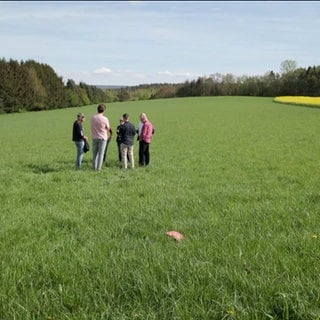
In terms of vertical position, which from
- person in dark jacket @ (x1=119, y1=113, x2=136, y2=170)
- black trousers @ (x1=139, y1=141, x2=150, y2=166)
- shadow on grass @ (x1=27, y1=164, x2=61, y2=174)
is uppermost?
person in dark jacket @ (x1=119, y1=113, x2=136, y2=170)

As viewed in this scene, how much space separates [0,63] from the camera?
79.3m

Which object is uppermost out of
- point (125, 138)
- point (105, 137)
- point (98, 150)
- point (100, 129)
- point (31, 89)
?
point (31, 89)

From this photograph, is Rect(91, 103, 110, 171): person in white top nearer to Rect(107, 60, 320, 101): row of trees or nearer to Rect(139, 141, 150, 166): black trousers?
Rect(139, 141, 150, 166): black trousers

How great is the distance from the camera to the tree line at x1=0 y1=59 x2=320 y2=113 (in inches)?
3230

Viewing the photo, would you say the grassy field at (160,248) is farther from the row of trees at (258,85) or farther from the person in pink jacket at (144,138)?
the row of trees at (258,85)

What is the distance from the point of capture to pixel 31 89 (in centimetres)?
8669

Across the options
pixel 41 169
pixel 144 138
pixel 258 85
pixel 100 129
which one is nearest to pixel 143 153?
pixel 144 138

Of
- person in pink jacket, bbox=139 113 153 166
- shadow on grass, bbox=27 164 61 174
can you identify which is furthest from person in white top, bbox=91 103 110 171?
person in pink jacket, bbox=139 113 153 166

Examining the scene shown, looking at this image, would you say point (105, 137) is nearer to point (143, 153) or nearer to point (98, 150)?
point (98, 150)

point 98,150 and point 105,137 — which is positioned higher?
point 105,137

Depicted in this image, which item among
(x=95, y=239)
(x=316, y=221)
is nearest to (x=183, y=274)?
(x=95, y=239)

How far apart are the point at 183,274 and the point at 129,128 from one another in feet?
31.2

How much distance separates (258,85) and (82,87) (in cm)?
5045

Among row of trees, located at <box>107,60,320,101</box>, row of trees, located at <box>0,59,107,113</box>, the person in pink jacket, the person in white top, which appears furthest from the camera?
row of trees, located at <box>107,60,320,101</box>
